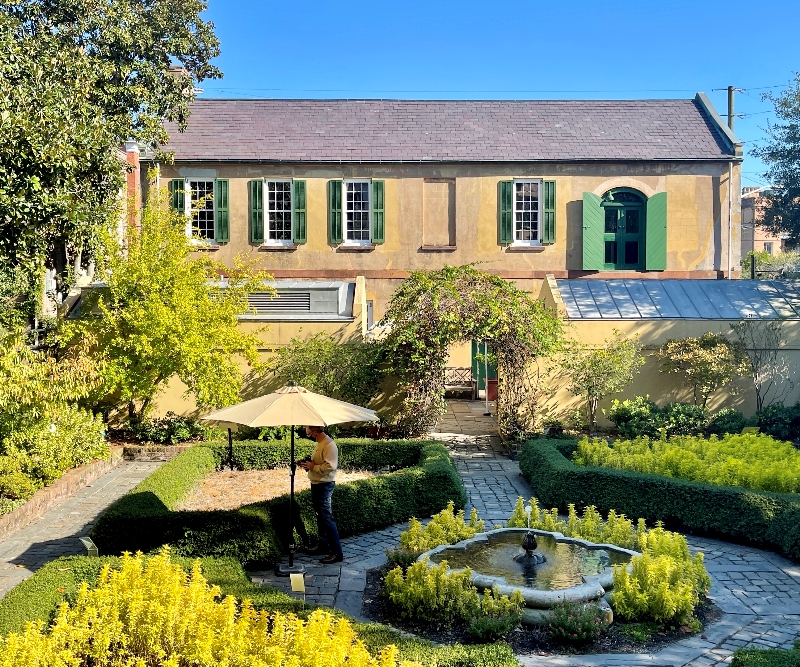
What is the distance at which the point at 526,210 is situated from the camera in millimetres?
23672

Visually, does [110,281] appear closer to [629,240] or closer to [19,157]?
[19,157]

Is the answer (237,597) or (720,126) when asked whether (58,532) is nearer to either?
(237,597)

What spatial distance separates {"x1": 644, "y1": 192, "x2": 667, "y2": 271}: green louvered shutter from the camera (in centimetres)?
2327

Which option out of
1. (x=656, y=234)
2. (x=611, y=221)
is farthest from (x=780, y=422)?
(x=611, y=221)

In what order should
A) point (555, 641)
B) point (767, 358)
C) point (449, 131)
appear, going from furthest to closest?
point (449, 131) < point (767, 358) < point (555, 641)

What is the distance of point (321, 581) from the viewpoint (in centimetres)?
888

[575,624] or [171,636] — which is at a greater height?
[171,636]

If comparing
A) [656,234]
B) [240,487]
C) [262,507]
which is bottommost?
[240,487]

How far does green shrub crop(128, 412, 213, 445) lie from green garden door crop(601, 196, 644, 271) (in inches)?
507

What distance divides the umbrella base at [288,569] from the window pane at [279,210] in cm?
1536

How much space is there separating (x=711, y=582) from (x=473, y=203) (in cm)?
1625

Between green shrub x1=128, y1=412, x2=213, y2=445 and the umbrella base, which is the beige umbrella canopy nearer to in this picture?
the umbrella base

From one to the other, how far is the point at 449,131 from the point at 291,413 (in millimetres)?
17349

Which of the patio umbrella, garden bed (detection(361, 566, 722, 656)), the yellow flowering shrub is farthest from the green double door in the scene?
the yellow flowering shrub
